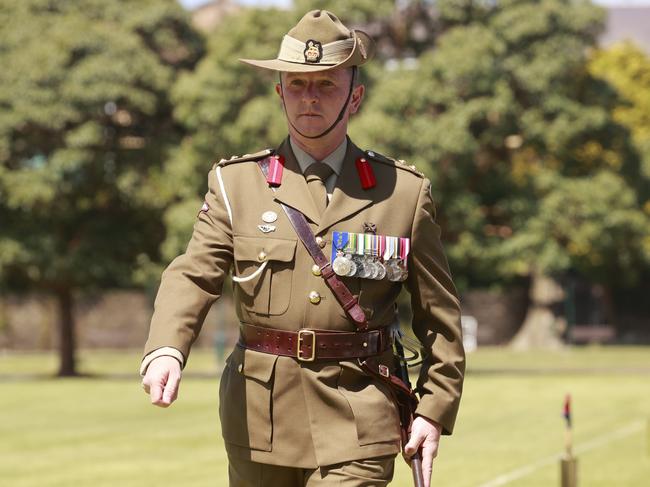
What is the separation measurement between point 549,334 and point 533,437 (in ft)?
99.7

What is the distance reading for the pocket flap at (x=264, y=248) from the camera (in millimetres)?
5656

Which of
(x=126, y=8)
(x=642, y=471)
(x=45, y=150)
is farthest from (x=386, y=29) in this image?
(x=642, y=471)

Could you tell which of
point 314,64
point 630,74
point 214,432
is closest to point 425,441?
point 314,64

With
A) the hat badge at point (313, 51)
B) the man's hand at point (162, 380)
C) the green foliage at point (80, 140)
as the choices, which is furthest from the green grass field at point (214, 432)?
the man's hand at point (162, 380)

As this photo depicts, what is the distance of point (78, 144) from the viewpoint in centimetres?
3394

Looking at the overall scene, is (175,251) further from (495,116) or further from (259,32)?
(495,116)

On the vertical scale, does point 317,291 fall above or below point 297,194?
below

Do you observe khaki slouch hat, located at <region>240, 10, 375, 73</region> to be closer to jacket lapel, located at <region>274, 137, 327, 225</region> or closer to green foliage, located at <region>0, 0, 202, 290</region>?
jacket lapel, located at <region>274, 137, 327, 225</region>

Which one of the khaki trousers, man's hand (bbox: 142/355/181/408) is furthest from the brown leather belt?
man's hand (bbox: 142/355/181/408)

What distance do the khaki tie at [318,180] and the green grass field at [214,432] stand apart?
839 cm

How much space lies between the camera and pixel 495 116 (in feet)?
116

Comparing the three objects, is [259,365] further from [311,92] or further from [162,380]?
[311,92]

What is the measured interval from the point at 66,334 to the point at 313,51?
30977 millimetres

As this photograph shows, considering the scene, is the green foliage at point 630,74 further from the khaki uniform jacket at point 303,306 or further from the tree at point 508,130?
the khaki uniform jacket at point 303,306
